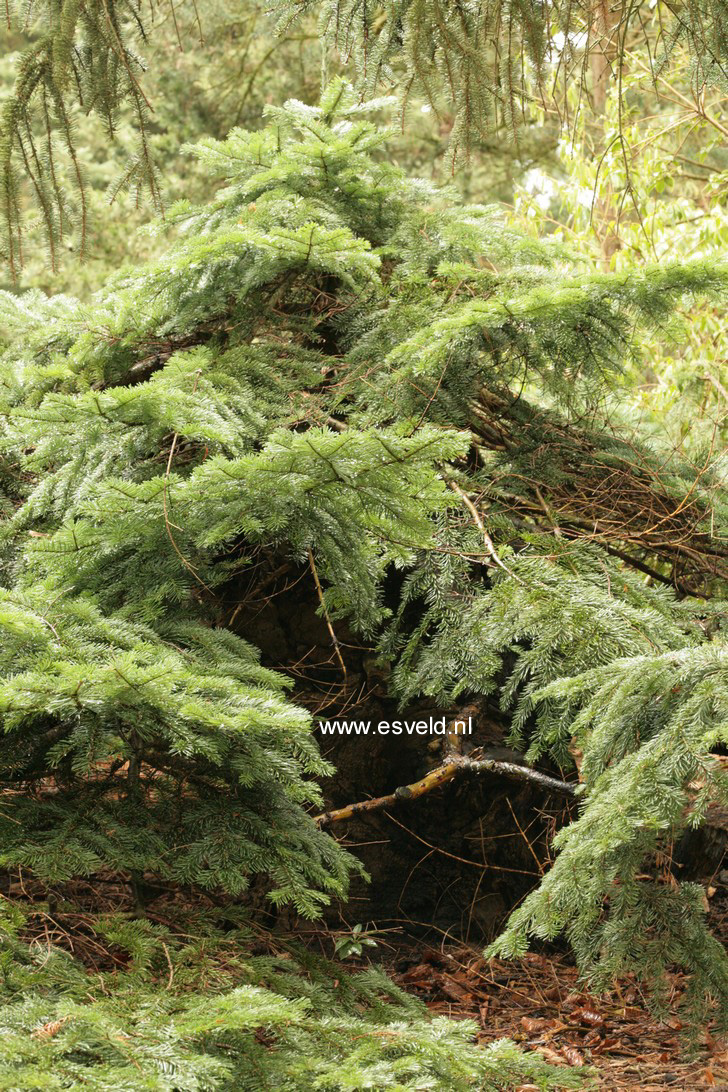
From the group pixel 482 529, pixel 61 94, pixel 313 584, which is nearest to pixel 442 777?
pixel 313 584

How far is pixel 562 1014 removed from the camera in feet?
10.5

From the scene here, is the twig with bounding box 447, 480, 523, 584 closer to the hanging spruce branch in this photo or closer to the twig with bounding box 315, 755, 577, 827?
the twig with bounding box 315, 755, 577, 827

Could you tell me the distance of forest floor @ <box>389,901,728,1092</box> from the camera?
2.79m

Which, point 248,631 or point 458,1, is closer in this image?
point 458,1

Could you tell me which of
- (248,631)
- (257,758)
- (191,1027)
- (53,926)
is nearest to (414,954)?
(248,631)

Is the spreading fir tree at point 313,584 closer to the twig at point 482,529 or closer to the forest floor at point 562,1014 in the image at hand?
the twig at point 482,529

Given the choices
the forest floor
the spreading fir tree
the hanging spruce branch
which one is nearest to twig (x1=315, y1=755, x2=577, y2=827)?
the spreading fir tree

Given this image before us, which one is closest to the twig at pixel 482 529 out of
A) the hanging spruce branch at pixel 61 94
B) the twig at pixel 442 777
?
the twig at pixel 442 777

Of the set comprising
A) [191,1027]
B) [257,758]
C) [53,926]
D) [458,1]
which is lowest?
[53,926]

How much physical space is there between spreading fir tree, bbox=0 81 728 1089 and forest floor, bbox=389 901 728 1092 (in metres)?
0.56

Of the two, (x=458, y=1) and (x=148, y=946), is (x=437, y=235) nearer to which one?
(x=458, y=1)

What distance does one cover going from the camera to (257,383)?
10.3 feet

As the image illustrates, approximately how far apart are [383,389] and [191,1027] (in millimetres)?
2005

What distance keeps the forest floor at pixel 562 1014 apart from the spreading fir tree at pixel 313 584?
56 centimetres
